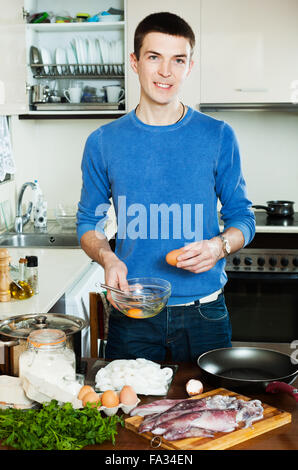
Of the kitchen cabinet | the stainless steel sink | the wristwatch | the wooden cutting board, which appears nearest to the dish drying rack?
the kitchen cabinet

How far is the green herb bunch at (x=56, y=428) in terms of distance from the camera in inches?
44.1

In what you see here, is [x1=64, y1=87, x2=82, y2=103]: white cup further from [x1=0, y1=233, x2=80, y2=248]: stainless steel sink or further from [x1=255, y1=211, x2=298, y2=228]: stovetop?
[x1=255, y1=211, x2=298, y2=228]: stovetop

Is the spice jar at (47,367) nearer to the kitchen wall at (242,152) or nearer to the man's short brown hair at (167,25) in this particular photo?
the man's short brown hair at (167,25)

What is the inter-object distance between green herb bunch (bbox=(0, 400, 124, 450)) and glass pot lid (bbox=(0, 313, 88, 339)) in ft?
0.73

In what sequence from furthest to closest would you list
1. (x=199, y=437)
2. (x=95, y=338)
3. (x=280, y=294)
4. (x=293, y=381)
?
(x=280, y=294) → (x=95, y=338) → (x=293, y=381) → (x=199, y=437)

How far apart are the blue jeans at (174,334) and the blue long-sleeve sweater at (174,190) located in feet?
0.17

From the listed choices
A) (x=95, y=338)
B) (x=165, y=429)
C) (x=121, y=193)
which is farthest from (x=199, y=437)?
(x=95, y=338)

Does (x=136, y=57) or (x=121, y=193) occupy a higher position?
(x=136, y=57)

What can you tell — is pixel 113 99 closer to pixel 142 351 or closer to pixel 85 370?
pixel 142 351

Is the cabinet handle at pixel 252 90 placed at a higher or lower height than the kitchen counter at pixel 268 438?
higher

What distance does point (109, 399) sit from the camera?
1.26 meters

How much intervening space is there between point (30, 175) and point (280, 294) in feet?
6.04

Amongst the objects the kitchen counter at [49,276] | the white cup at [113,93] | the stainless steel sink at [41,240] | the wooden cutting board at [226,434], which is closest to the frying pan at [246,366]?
the wooden cutting board at [226,434]

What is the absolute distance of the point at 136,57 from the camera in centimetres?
185
